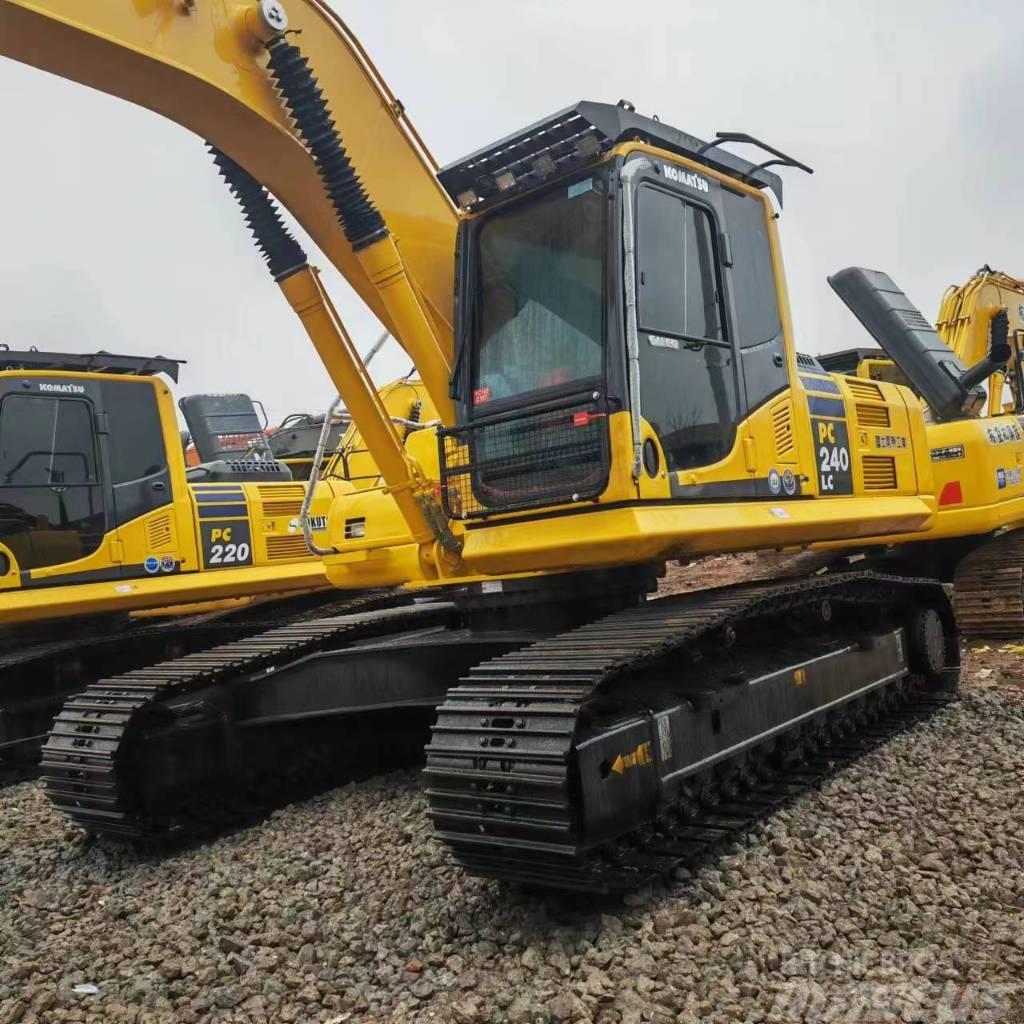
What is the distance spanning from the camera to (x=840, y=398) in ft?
19.1

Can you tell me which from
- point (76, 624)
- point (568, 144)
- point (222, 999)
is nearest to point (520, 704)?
point (222, 999)

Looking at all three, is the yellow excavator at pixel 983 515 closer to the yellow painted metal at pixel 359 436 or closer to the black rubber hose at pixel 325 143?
the yellow painted metal at pixel 359 436

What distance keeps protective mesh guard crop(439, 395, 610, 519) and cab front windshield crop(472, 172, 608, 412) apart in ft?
0.60

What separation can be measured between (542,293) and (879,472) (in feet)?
7.86

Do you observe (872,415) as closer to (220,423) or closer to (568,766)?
(568,766)

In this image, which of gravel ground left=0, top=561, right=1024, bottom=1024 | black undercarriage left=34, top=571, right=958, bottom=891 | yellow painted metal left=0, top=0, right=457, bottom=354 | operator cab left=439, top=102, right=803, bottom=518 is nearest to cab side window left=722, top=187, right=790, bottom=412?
operator cab left=439, top=102, right=803, bottom=518

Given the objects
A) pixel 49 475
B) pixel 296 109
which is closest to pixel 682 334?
pixel 296 109

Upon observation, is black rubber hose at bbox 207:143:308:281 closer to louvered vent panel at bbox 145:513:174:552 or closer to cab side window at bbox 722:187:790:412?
cab side window at bbox 722:187:790:412

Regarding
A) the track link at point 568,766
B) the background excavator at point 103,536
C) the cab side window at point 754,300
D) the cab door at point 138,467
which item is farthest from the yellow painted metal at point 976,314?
the cab door at point 138,467

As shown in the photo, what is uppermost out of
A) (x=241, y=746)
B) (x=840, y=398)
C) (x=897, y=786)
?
(x=840, y=398)

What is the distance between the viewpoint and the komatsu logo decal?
470 centimetres

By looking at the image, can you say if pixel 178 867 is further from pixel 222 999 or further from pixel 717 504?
pixel 717 504

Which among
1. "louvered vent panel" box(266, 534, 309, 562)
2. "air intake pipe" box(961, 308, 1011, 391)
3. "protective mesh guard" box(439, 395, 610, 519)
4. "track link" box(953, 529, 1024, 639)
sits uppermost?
"air intake pipe" box(961, 308, 1011, 391)

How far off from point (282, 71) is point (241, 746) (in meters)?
3.07
